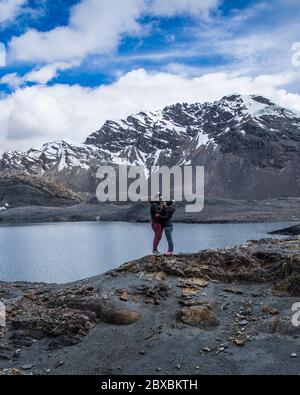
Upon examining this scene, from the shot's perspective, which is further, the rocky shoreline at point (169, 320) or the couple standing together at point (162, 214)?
the couple standing together at point (162, 214)

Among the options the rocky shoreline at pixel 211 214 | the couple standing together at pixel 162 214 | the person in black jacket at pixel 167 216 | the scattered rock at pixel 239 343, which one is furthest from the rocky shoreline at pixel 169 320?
the rocky shoreline at pixel 211 214

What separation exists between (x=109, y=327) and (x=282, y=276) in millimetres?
7308

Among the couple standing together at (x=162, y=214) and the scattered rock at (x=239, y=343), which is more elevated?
the couple standing together at (x=162, y=214)

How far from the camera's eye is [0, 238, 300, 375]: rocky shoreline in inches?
576

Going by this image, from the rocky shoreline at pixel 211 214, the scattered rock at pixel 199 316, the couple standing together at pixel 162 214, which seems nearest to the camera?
the scattered rock at pixel 199 316

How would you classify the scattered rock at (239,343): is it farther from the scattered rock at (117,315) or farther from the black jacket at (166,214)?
the black jacket at (166,214)

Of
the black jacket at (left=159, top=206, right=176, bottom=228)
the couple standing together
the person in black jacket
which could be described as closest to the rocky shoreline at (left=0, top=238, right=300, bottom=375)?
the person in black jacket

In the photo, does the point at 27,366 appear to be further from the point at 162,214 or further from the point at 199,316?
the point at 162,214

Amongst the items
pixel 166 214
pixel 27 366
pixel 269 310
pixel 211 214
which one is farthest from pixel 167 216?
pixel 211 214

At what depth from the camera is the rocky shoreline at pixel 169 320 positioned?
1462 centimetres

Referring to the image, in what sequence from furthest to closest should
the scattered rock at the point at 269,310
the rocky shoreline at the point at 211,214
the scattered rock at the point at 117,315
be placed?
1. the rocky shoreline at the point at 211,214
2. the scattered rock at the point at 117,315
3. the scattered rock at the point at 269,310

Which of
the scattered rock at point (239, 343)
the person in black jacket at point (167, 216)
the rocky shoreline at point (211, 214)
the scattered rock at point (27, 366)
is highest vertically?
the person in black jacket at point (167, 216)

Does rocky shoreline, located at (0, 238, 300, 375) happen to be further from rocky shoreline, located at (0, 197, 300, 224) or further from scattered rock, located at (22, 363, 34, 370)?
rocky shoreline, located at (0, 197, 300, 224)
